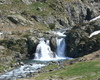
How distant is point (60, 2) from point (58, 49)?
101m

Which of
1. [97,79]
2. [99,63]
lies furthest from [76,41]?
[97,79]

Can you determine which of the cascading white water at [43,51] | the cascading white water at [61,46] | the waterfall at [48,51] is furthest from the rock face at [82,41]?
the cascading white water at [43,51]

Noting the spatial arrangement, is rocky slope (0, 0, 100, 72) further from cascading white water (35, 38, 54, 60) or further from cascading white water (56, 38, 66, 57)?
cascading white water (56, 38, 66, 57)

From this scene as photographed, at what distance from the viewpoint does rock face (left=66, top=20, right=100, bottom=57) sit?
80.3 m

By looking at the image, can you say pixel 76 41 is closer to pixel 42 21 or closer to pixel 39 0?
pixel 42 21

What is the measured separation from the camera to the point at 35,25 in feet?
447

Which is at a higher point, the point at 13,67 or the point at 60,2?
the point at 60,2

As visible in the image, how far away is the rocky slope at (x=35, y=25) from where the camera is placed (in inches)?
3263

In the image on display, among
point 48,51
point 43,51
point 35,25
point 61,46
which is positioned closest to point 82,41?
point 61,46

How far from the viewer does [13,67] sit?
63469mm

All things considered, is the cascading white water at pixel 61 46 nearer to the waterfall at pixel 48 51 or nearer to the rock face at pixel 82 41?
the waterfall at pixel 48 51

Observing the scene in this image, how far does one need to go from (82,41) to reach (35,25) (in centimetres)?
5799

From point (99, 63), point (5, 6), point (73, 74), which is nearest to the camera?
point (73, 74)

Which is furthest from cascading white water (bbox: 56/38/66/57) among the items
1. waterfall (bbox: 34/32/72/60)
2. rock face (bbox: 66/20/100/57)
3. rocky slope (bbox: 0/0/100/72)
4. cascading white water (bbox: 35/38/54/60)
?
cascading white water (bbox: 35/38/54/60)
